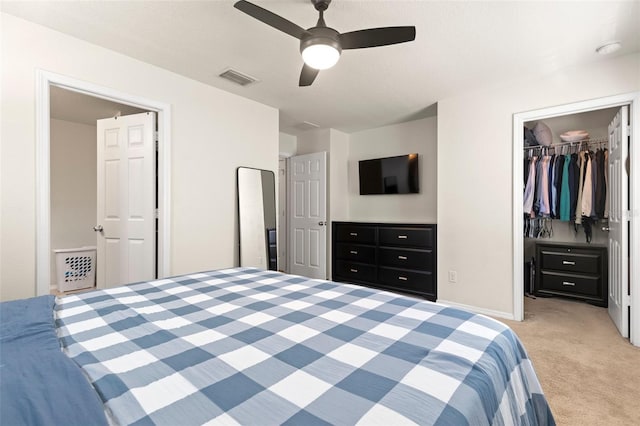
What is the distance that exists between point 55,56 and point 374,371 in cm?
299

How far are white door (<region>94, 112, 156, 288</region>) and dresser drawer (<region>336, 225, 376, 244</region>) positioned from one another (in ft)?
8.43

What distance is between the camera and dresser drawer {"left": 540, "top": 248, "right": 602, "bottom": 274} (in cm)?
348

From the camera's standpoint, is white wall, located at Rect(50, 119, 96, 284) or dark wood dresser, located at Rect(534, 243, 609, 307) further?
white wall, located at Rect(50, 119, 96, 284)

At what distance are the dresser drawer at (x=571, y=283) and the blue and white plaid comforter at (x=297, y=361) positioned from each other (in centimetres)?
331

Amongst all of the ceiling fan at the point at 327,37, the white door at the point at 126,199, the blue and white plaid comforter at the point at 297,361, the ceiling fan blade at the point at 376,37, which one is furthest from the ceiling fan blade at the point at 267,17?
the white door at the point at 126,199

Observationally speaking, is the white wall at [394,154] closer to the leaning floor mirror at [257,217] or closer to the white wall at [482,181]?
the white wall at [482,181]

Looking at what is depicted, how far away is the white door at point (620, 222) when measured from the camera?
101 inches

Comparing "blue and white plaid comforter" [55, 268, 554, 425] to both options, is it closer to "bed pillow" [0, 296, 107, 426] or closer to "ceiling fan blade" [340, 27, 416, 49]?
"bed pillow" [0, 296, 107, 426]

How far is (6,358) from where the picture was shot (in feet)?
2.57

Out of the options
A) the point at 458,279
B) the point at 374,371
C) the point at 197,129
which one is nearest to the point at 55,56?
the point at 197,129

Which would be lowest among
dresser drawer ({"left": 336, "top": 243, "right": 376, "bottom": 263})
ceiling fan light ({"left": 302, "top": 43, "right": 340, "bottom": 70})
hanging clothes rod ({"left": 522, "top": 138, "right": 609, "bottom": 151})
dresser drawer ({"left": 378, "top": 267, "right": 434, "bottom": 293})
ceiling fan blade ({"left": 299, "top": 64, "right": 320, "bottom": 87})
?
dresser drawer ({"left": 378, "top": 267, "right": 434, "bottom": 293})

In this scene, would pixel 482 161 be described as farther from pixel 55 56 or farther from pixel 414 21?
pixel 55 56

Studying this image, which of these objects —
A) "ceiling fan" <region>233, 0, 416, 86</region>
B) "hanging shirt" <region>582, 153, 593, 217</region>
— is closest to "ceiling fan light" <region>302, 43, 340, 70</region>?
"ceiling fan" <region>233, 0, 416, 86</region>

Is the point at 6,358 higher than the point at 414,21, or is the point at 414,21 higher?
the point at 414,21
